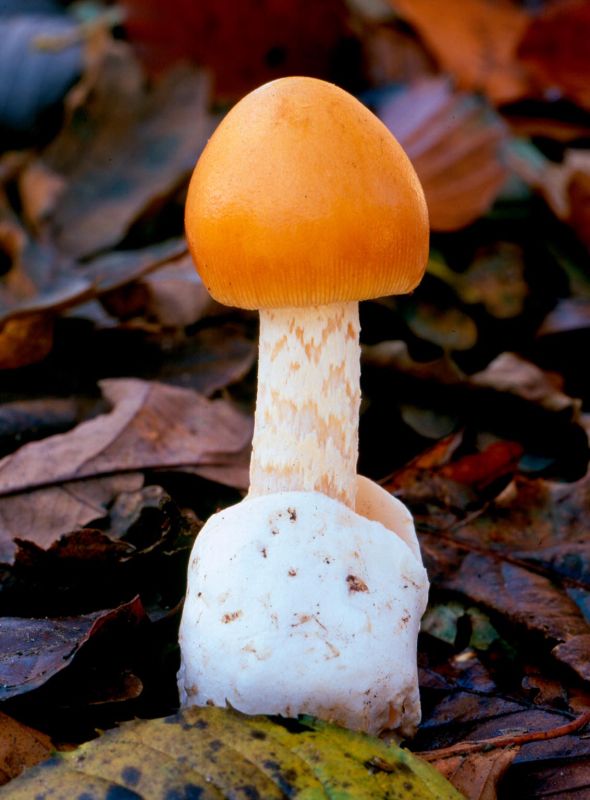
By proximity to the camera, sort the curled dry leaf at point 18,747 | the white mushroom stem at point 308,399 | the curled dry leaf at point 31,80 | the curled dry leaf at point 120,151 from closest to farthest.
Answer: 1. the curled dry leaf at point 18,747
2. the white mushroom stem at point 308,399
3. the curled dry leaf at point 120,151
4. the curled dry leaf at point 31,80

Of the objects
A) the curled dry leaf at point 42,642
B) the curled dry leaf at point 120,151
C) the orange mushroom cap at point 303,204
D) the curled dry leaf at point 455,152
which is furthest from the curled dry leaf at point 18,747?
the curled dry leaf at point 120,151

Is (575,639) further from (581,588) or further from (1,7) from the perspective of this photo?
(1,7)

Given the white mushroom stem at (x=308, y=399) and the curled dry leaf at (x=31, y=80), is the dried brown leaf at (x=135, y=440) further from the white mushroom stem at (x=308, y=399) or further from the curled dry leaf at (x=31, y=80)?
the curled dry leaf at (x=31, y=80)

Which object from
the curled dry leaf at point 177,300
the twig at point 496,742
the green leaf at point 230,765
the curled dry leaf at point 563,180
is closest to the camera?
the green leaf at point 230,765

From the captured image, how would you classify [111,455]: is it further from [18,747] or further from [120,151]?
[120,151]

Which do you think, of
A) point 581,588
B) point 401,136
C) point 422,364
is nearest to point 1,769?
point 581,588
